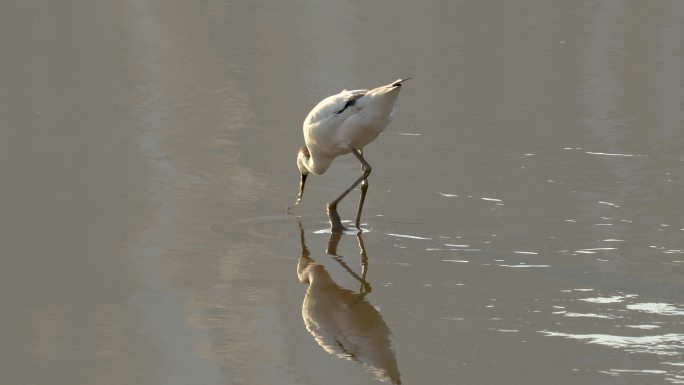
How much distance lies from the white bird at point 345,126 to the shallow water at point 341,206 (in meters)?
0.28

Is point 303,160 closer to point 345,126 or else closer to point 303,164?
point 303,164

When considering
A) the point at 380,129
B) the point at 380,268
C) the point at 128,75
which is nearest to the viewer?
the point at 380,268

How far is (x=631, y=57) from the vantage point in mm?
15141

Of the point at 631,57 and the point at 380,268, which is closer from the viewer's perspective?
the point at 380,268

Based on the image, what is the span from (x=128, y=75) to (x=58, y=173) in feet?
12.0

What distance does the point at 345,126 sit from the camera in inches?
374

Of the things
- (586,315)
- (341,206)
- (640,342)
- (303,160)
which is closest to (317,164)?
(303,160)

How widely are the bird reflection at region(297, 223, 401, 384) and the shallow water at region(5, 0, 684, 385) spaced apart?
0.02m

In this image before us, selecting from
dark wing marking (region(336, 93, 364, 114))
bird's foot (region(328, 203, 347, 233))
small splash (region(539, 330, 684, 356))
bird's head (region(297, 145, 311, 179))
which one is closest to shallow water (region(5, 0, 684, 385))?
small splash (region(539, 330, 684, 356))

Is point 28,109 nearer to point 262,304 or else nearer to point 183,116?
point 183,116

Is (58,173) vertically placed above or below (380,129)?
below

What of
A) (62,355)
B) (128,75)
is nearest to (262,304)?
(62,355)

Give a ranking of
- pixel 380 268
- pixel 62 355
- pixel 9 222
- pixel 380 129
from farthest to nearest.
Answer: pixel 380 129 → pixel 9 222 → pixel 380 268 → pixel 62 355

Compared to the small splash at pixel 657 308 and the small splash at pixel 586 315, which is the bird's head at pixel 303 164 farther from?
the small splash at pixel 657 308
